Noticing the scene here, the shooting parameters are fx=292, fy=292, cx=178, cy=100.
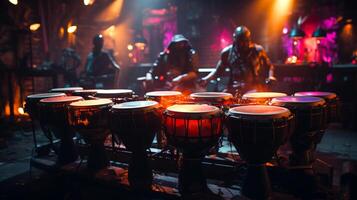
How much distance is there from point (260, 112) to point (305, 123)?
0.66 meters

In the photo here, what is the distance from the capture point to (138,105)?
3.10 meters

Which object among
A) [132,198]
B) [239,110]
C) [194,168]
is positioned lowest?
[132,198]

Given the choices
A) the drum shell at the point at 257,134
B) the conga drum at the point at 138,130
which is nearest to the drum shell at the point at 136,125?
the conga drum at the point at 138,130

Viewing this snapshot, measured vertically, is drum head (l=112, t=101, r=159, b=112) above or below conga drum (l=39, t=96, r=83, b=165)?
above

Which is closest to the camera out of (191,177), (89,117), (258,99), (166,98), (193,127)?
(193,127)

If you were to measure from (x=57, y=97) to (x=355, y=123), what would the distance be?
21.0 feet

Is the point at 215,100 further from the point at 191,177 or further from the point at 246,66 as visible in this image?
the point at 246,66

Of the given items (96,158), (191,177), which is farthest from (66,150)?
(191,177)

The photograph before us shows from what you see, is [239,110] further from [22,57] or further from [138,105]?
[22,57]

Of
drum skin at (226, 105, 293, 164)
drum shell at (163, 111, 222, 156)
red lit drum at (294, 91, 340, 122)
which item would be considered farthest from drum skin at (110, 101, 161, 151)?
red lit drum at (294, 91, 340, 122)

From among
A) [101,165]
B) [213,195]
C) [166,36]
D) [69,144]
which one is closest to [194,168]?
[213,195]

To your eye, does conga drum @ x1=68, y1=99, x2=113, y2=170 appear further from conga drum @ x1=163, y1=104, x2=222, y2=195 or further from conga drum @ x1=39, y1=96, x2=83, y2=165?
conga drum @ x1=163, y1=104, x2=222, y2=195

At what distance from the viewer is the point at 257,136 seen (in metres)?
2.51

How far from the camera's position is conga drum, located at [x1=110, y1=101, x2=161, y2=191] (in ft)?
9.75
